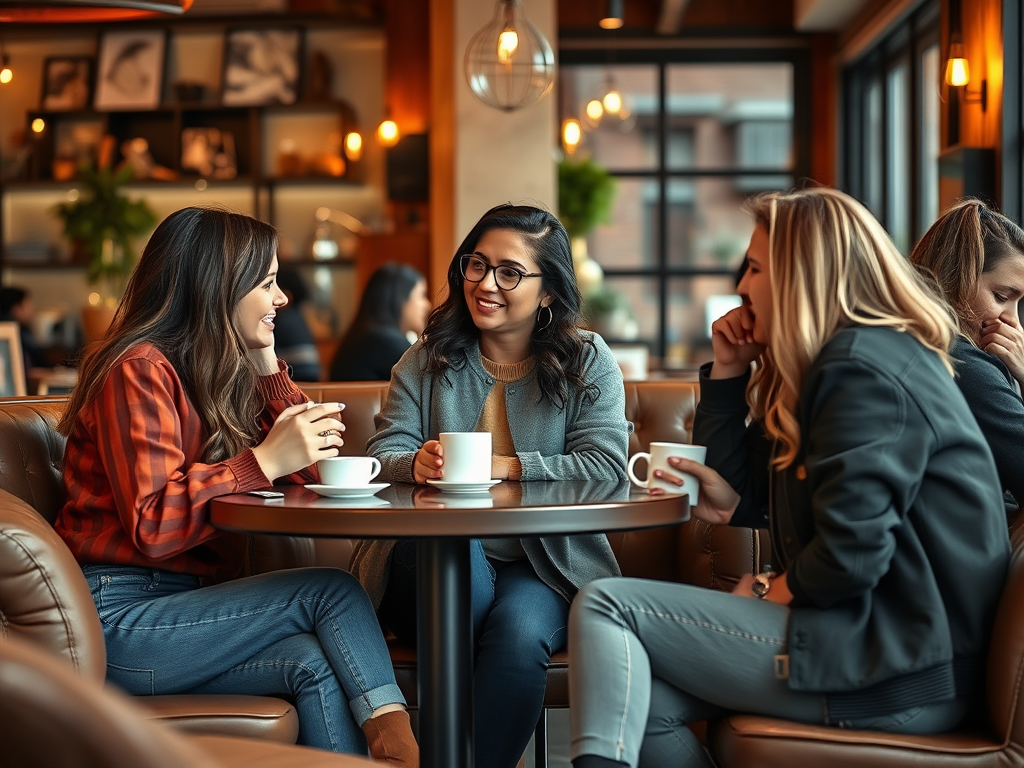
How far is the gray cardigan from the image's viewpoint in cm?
231

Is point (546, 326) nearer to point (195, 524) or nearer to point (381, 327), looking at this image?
point (195, 524)

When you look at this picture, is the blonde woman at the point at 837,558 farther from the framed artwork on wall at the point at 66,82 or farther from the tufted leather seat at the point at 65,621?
the framed artwork on wall at the point at 66,82

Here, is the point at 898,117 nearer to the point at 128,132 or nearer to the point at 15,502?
the point at 128,132

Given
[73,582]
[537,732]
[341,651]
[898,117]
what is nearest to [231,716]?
[341,651]

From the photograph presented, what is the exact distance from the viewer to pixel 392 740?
2006 mm

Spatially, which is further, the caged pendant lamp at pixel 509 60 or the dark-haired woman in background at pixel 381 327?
the caged pendant lamp at pixel 509 60

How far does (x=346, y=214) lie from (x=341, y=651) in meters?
6.17

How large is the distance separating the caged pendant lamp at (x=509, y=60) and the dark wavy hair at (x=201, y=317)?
8.58 ft

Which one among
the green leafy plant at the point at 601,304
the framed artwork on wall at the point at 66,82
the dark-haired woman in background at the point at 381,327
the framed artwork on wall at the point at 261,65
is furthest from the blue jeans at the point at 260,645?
the framed artwork on wall at the point at 66,82

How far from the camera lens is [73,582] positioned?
1.90 meters

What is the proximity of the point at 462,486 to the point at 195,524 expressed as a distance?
46 cm

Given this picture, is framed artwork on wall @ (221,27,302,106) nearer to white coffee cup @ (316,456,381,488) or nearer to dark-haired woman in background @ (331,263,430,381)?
dark-haired woman in background @ (331,263,430,381)

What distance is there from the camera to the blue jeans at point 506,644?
2152 mm

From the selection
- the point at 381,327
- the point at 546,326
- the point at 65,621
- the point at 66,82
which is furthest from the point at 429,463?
the point at 66,82
